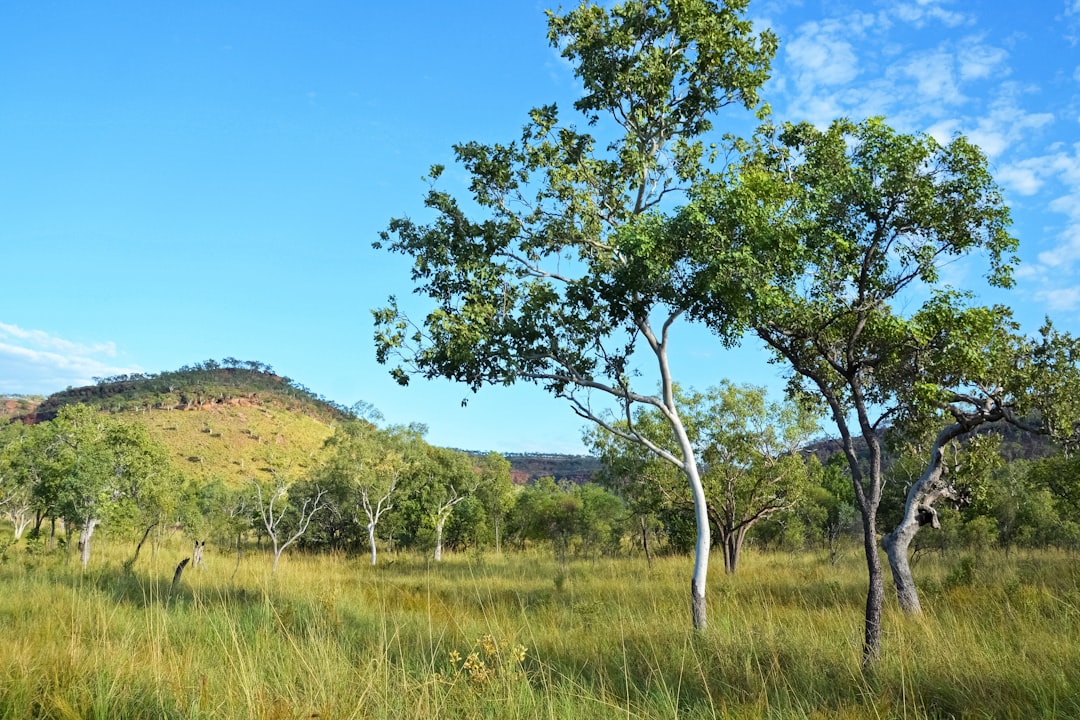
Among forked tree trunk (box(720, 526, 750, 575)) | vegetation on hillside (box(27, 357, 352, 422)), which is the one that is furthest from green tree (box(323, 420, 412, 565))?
vegetation on hillside (box(27, 357, 352, 422))

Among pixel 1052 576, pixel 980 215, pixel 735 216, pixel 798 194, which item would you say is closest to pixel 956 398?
pixel 980 215

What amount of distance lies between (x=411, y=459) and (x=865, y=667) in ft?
135

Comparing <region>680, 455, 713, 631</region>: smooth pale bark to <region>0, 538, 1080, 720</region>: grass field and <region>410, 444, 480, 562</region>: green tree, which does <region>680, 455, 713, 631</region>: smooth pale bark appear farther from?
<region>410, 444, 480, 562</region>: green tree

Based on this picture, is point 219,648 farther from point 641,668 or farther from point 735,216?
point 735,216

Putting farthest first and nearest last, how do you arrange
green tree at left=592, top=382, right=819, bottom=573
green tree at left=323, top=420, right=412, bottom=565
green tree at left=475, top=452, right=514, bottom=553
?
green tree at left=475, top=452, right=514, bottom=553 → green tree at left=323, top=420, right=412, bottom=565 → green tree at left=592, top=382, right=819, bottom=573

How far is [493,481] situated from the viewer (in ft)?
155

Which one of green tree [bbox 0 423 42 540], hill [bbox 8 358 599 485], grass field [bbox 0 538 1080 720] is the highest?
hill [bbox 8 358 599 485]

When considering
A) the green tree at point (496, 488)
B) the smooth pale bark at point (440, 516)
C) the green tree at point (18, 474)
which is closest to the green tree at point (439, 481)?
Result: the smooth pale bark at point (440, 516)

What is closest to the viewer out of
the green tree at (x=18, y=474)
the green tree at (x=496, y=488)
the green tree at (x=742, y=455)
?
the green tree at (x=742, y=455)

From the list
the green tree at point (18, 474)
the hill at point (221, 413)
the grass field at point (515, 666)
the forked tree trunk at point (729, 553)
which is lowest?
the forked tree trunk at point (729, 553)

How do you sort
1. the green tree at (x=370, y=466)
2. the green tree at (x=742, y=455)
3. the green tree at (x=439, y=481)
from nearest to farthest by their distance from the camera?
the green tree at (x=742, y=455), the green tree at (x=370, y=466), the green tree at (x=439, y=481)

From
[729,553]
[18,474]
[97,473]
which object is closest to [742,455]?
[729,553]

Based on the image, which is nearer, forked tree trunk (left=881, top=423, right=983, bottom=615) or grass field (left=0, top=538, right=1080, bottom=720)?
grass field (left=0, top=538, right=1080, bottom=720)

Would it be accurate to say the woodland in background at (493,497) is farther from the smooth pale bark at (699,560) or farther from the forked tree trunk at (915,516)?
the smooth pale bark at (699,560)
